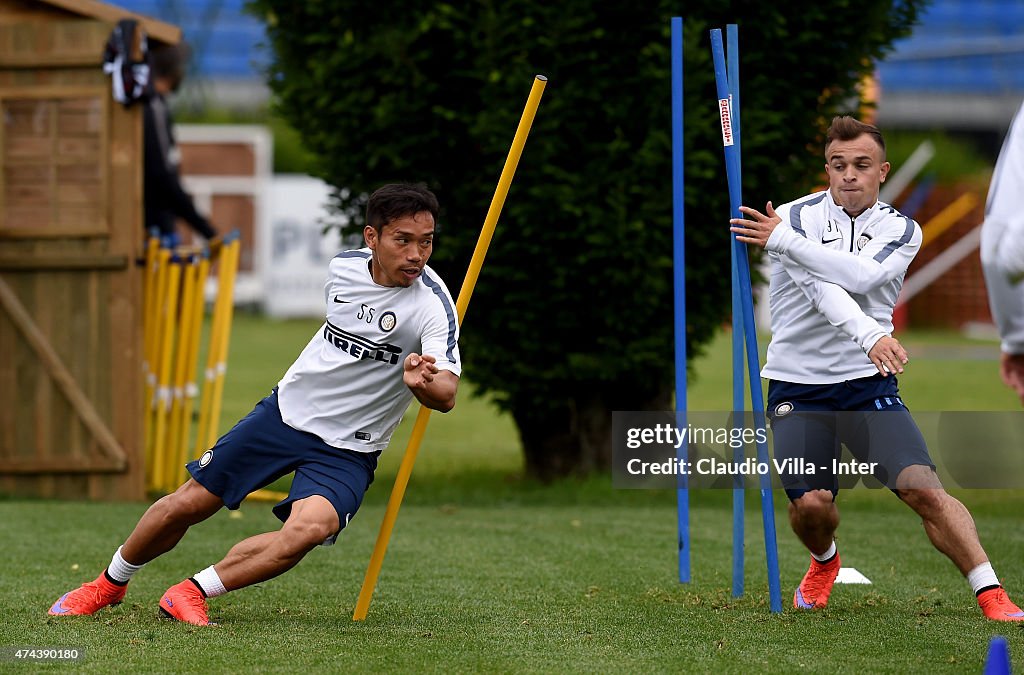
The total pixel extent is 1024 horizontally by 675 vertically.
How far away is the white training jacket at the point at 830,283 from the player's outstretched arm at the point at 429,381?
54.8 inches

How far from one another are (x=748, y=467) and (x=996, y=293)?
9.13 ft

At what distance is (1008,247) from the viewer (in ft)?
12.3

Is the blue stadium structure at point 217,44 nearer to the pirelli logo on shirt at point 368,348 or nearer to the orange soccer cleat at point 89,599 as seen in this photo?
the orange soccer cleat at point 89,599

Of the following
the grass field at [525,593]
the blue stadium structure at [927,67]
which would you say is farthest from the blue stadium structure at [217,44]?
the grass field at [525,593]

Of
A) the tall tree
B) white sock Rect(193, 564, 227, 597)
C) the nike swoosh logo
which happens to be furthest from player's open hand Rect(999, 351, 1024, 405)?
the tall tree

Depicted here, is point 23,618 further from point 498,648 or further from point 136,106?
point 136,106

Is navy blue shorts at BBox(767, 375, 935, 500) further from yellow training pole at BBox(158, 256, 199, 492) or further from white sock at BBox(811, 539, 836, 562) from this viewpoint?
yellow training pole at BBox(158, 256, 199, 492)

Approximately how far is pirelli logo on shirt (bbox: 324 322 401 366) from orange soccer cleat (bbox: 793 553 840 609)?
6.50ft

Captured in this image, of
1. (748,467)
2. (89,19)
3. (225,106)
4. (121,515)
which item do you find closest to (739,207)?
(748,467)

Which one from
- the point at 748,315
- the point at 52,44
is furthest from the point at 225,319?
the point at 748,315

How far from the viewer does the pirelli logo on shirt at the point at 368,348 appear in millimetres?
5543

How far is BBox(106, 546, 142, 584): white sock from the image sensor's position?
566cm

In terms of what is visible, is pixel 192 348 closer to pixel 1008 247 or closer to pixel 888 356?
pixel 888 356

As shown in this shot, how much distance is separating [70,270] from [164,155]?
1339 millimetres
